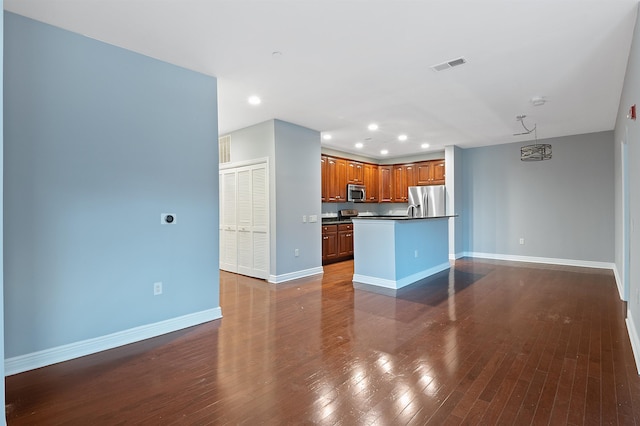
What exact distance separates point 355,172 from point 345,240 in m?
1.86

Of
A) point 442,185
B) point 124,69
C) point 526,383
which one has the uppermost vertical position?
point 124,69

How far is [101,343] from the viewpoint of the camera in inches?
113

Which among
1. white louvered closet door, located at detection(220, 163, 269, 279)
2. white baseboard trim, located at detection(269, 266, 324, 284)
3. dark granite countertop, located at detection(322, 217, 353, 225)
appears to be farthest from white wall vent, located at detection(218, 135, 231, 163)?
white baseboard trim, located at detection(269, 266, 324, 284)

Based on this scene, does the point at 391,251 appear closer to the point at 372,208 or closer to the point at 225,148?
the point at 225,148

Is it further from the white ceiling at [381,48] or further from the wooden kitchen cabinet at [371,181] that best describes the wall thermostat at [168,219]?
the wooden kitchen cabinet at [371,181]

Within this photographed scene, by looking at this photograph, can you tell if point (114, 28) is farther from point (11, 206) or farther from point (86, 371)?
point (86, 371)

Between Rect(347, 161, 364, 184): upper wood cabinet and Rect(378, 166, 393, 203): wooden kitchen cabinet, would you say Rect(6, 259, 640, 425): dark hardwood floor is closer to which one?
Rect(347, 161, 364, 184): upper wood cabinet

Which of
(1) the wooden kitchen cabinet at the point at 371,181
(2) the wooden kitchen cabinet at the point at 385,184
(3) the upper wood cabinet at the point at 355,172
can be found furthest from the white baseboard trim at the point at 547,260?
(3) the upper wood cabinet at the point at 355,172

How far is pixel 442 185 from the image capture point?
793 centimetres

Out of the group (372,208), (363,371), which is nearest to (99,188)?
(363,371)

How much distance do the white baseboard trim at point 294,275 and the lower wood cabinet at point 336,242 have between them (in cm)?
85

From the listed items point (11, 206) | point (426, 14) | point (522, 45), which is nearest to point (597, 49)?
point (522, 45)

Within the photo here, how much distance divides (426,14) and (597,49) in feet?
5.93

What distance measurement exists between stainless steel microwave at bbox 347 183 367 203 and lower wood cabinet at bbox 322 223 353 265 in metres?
0.80
